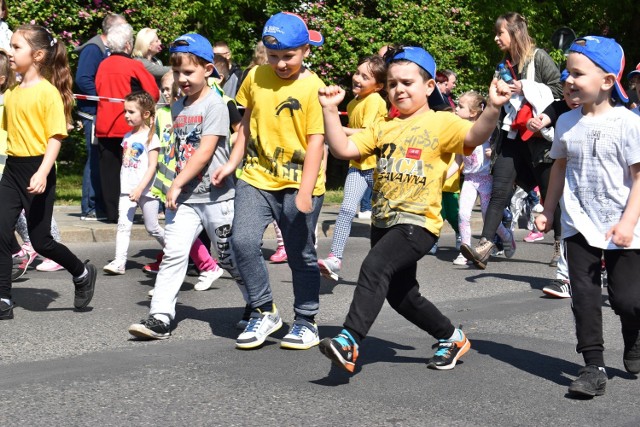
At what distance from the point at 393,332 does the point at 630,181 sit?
205 cm

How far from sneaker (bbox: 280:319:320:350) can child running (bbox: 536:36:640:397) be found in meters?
1.57

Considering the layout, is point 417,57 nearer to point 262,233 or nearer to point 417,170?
point 417,170

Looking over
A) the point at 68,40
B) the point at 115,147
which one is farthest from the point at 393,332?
the point at 68,40

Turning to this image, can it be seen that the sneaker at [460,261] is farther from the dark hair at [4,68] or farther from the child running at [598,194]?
the child running at [598,194]

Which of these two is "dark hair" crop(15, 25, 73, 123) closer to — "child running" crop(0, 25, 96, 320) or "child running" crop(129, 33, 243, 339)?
"child running" crop(0, 25, 96, 320)

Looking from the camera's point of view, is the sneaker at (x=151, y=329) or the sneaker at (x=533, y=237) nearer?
the sneaker at (x=151, y=329)

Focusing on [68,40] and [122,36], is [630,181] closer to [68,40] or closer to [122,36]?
[122,36]

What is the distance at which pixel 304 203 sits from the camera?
6.29 meters

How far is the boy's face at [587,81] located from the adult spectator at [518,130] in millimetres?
3344

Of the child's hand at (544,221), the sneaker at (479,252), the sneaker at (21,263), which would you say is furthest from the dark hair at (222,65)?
the child's hand at (544,221)

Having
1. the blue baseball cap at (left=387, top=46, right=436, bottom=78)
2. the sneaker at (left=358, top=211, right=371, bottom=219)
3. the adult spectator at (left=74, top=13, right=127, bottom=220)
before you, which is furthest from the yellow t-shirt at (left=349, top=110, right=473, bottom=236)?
the sneaker at (left=358, top=211, right=371, bottom=219)

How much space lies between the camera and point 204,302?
8.37 metres

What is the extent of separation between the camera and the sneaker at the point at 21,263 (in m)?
9.18

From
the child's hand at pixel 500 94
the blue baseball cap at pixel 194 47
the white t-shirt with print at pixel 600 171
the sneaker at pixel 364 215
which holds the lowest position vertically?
the sneaker at pixel 364 215
